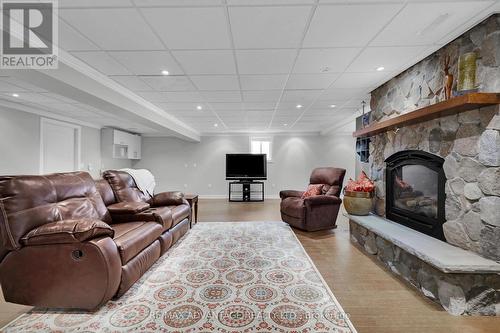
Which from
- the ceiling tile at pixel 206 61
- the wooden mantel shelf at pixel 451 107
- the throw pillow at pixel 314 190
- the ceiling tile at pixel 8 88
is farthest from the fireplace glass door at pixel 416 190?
the ceiling tile at pixel 8 88

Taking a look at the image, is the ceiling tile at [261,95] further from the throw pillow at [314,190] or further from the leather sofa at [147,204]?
the leather sofa at [147,204]

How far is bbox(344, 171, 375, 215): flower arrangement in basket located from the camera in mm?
3238

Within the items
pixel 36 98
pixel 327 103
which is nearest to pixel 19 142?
pixel 36 98

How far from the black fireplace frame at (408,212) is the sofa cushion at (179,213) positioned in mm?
3052

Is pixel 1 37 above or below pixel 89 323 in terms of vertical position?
above

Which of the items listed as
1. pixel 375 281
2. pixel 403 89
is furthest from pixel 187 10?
pixel 375 281

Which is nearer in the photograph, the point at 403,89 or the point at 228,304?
the point at 228,304

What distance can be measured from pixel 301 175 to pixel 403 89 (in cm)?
514

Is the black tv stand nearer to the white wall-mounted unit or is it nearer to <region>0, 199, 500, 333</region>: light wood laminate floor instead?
the white wall-mounted unit

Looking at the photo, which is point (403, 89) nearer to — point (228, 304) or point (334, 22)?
point (334, 22)

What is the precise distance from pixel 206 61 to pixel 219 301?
247 cm

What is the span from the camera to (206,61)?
2518 mm

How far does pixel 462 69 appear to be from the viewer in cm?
193

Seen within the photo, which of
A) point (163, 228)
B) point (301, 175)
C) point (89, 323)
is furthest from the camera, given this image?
point (301, 175)
